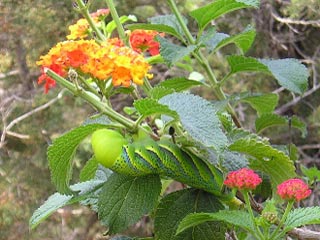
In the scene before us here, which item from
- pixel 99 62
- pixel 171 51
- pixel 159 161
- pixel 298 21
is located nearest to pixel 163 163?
pixel 159 161

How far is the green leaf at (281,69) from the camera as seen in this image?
2.49ft

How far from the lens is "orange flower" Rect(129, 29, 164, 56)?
0.80 m

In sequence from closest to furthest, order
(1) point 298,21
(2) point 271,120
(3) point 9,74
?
(2) point 271,120, (1) point 298,21, (3) point 9,74

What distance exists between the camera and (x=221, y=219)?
0.54 m

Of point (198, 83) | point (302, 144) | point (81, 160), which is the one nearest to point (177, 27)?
point (198, 83)

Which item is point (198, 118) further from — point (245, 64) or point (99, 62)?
point (245, 64)

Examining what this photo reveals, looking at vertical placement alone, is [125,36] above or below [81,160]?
above

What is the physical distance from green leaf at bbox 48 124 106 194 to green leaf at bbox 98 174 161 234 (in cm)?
4

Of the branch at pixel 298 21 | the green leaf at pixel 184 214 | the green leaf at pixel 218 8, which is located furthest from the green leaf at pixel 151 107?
the branch at pixel 298 21

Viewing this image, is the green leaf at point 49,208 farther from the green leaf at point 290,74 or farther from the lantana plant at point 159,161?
the green leaf at point 290,74

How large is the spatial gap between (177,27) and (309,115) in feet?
5.04

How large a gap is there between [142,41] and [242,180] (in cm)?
30

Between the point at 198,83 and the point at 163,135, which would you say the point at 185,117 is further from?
the point at 198,83

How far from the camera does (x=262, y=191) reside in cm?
73
